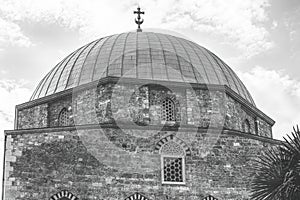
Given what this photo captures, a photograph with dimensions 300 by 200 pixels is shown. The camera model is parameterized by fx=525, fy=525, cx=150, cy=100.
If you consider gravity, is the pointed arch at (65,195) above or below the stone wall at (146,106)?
below

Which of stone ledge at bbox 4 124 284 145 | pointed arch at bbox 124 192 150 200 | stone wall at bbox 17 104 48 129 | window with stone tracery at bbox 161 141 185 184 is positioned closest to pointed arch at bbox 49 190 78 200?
pointed arch at bbox 124 192 150 200

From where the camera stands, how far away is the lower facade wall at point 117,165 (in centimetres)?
1580

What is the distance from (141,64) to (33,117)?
4826 mm

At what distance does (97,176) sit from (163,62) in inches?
252

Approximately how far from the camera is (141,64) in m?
20.4

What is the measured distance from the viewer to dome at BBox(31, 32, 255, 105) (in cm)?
2025

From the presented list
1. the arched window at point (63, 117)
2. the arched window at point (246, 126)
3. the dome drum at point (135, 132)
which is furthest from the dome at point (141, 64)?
the arched window at point (246, 126)

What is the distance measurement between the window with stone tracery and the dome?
3.44 meters

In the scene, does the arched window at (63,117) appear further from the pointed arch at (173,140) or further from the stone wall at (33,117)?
the pointed arch at (173,140)

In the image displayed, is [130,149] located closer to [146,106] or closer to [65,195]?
[146,106]

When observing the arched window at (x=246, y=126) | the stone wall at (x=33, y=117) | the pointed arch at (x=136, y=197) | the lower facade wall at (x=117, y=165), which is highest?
the stone wall at (x=33, y=117)

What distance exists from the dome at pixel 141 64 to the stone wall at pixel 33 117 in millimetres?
875

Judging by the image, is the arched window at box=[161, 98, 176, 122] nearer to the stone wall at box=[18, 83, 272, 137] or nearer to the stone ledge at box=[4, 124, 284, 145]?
the stone wall at box=[18, 83, 272, 137]

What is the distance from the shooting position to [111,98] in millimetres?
18609
